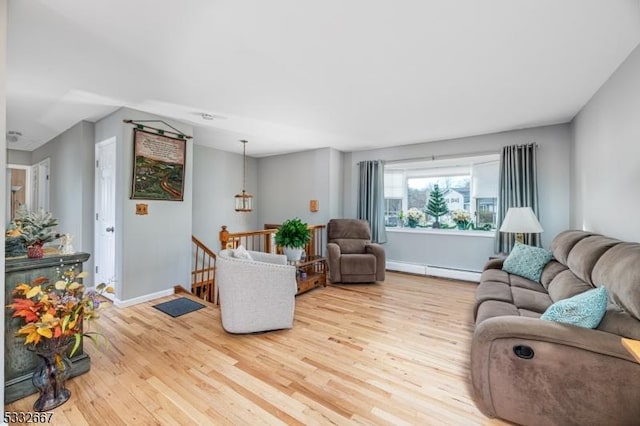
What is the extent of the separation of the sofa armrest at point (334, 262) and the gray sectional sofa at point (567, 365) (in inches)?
108

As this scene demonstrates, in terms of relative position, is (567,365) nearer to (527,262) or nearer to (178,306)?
(527,262)

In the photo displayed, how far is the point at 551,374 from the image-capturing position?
143cm

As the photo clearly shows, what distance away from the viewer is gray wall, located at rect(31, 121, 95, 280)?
374 cm

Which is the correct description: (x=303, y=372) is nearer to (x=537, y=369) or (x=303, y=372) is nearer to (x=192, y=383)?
(x=192, y=383)

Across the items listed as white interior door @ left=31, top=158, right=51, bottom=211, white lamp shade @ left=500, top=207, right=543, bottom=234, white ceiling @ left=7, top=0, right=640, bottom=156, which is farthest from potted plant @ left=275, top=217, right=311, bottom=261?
white interior door @ left=31, top=158, right=51, bottom=211

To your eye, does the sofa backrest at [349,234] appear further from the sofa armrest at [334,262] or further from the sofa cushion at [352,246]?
the sofa armrest at [334,262]

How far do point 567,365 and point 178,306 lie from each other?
361 cm

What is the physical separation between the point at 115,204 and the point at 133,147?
2.47 feet

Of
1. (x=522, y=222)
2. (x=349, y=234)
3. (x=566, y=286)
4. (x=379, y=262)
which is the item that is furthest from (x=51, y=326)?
(x=522, y=222)

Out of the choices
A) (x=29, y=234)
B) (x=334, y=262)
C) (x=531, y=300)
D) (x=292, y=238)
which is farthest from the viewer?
(x=334, y=262)

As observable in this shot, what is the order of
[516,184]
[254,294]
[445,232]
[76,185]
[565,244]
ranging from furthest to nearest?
[445,232] → [516,184] → [76,185] → [565,244] → [254,294]

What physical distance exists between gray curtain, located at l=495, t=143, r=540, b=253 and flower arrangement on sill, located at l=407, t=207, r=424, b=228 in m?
1.29

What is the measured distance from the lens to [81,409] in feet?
5.43

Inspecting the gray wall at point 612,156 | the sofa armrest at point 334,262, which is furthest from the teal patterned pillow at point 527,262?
the sofa armrest at point 334,262
